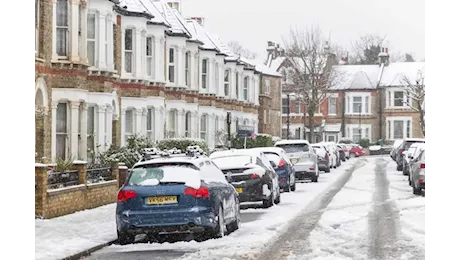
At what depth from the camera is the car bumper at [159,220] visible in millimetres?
15562

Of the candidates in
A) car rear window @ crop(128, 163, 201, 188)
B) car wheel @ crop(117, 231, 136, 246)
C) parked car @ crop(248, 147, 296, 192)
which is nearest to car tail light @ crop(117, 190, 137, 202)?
car rear window @ crop(128, 163, 201, 188)

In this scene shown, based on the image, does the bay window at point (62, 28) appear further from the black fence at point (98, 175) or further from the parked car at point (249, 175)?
the parked car at point (249, 175)

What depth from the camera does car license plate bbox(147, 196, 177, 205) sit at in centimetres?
1564

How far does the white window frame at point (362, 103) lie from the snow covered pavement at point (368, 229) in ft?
230

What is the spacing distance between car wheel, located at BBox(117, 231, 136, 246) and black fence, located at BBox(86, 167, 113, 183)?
742 cm

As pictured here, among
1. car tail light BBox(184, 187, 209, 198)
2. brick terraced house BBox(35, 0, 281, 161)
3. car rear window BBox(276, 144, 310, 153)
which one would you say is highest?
brick terraced house BBox(35, 0, 281, 161)

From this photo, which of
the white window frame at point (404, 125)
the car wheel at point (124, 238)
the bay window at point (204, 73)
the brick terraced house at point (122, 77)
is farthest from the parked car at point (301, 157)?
the white window frame at point (404, 125)

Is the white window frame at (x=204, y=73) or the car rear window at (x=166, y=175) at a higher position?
the white window frame at (x=204, y=73)

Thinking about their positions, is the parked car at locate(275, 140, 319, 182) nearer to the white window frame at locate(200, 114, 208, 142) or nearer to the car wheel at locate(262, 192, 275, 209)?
the car wheel at locate(262, 192, 275, 209)

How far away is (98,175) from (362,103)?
7659 cm

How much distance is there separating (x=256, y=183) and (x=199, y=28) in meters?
38.0

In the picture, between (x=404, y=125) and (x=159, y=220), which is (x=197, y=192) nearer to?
(x=159, y=220)

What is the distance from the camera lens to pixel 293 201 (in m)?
26.3
